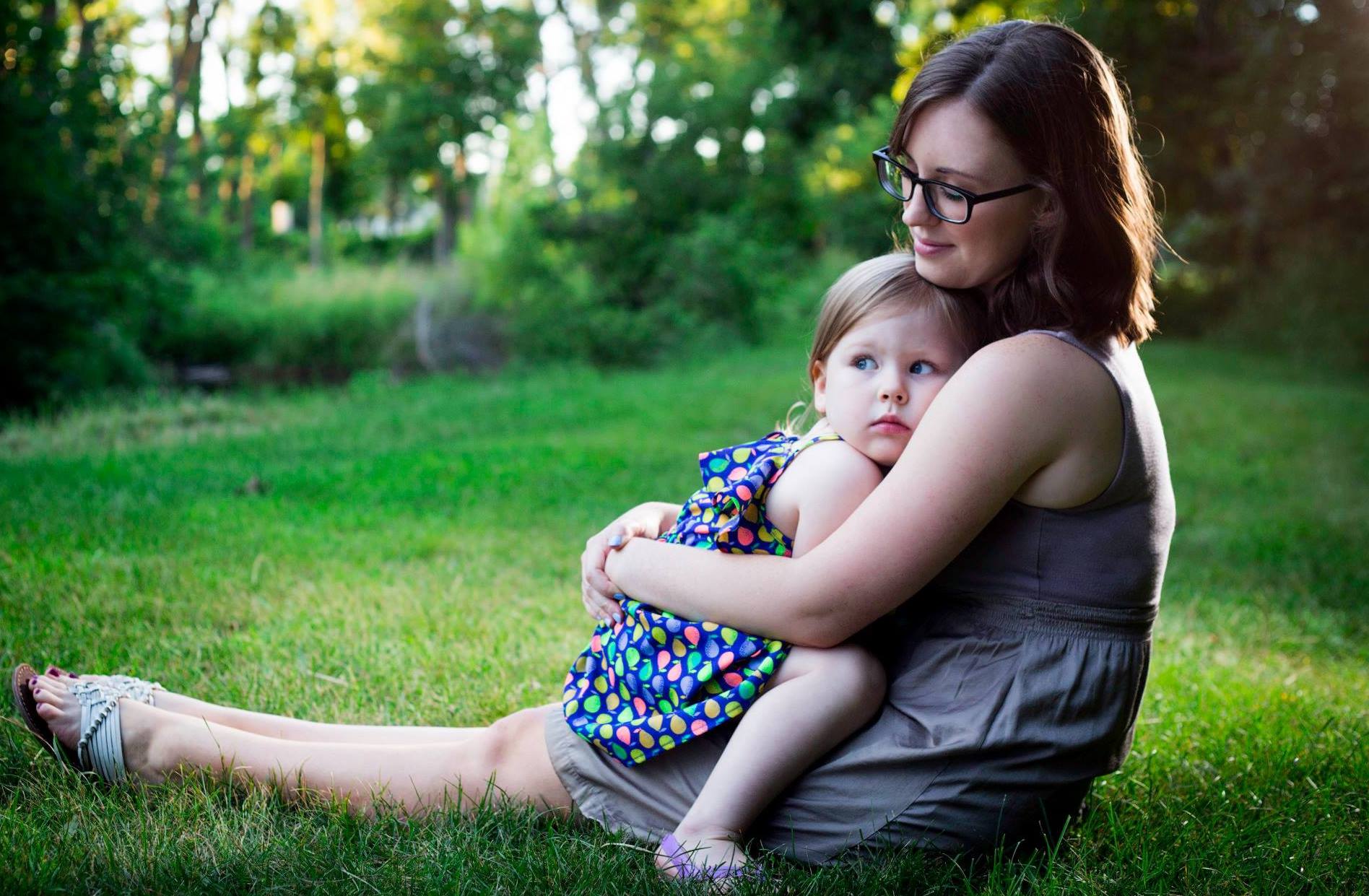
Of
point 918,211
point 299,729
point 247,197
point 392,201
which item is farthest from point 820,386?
point 392,201

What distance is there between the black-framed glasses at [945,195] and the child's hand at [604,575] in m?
0.78

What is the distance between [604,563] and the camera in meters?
2.13

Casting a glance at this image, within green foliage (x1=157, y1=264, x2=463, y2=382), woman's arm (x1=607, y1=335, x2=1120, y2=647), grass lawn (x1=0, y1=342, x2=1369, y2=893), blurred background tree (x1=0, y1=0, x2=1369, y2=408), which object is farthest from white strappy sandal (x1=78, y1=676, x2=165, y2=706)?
green foliage (x1=157, y1=264, x2=463, y2=382)

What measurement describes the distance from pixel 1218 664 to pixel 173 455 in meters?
5.45

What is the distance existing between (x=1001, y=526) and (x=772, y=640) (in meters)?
0.42

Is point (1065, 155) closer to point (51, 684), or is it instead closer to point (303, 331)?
point (51, 684)

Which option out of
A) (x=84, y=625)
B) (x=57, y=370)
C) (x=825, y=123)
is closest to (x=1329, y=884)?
(x=84, y=625)

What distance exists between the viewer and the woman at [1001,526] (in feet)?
5.58

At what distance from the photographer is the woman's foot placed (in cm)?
220

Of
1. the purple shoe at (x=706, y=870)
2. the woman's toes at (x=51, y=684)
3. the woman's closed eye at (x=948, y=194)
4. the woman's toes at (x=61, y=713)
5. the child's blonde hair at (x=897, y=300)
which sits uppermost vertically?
the woman's closed eye at (x=948, y=194)

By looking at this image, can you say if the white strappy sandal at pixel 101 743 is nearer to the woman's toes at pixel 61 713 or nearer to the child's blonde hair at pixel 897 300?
the woman's toes at pixel 61 713

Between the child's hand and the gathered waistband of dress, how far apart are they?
25.2 inches

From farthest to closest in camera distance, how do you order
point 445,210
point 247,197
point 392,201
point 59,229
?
point 392,201 < point 247,197 < point 445,210 < point 59,229

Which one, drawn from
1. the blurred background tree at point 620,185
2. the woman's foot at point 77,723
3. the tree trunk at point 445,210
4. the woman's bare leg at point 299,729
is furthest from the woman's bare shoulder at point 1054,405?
the tree trunk at point 445,210
